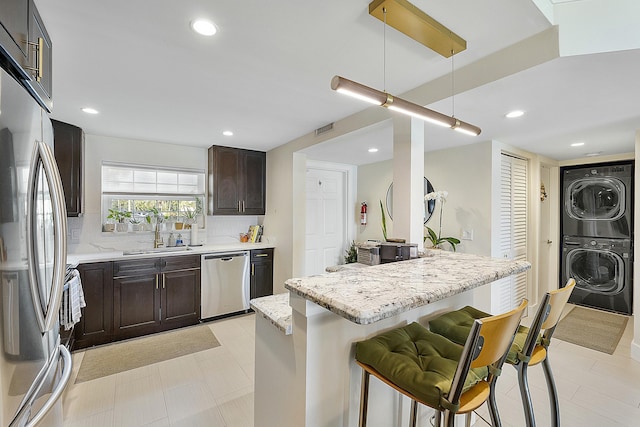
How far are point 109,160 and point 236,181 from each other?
5.07 ft

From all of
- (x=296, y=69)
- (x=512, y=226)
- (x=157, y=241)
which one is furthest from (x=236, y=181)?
(x=512, y=226)

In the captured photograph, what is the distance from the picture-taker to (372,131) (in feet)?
9.30

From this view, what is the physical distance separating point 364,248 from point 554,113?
1.85 metres

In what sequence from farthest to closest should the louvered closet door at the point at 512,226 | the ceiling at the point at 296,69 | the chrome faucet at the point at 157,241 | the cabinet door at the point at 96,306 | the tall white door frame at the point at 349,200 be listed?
the tall white door frame at the point at 349,200 → the chrome faucet at the point at 157,241 → the louvered closet door at the point at 512,226 → the cabinet door at the point at 96,306 → the ceiling at the point at 296,69

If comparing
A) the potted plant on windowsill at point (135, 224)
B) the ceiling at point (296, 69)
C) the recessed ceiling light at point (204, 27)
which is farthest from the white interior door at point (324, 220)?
the recessed ceiling light at point (204, 27)

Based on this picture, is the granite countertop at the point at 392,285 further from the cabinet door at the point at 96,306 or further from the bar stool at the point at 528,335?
the cabinet door at the point at 96,306

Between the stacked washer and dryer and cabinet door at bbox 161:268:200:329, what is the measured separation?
5.31m

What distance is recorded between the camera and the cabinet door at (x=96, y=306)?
2.96 metres

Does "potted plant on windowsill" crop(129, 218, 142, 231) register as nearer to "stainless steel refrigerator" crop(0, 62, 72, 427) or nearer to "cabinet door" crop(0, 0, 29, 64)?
"stainless steel refrigerator" crop(0, 62, 72, 427)

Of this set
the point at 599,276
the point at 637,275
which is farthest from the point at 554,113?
the point at 599,276

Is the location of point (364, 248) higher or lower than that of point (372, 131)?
lower

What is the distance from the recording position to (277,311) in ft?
4.79

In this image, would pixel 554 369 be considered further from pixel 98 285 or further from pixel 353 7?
pixel 98 285

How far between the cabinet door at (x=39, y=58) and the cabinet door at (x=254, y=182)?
2.79 meters
